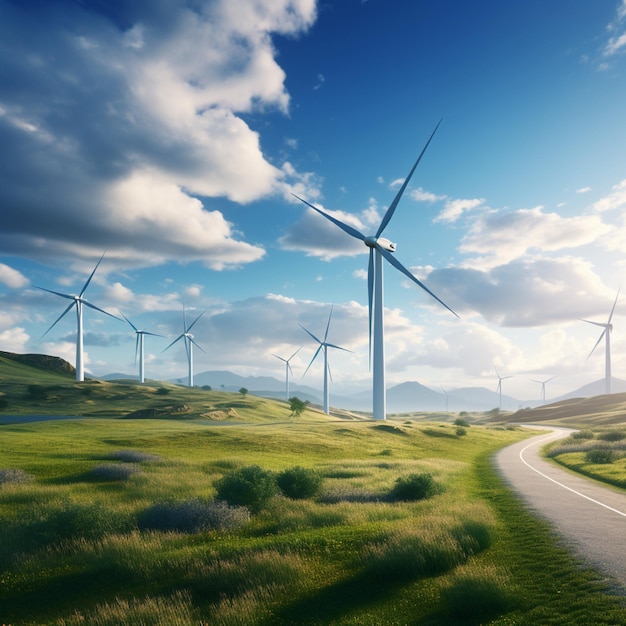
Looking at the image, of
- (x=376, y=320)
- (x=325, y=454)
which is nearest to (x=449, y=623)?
(x=325, y=454)

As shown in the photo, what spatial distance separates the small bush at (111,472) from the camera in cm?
2939

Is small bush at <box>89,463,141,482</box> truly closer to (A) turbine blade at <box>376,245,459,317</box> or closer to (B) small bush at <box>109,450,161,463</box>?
(B) small bush at <box>109,450,161,463</box>

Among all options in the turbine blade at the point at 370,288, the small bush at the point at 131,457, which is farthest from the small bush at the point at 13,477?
the turbine blade at the point at 370,288

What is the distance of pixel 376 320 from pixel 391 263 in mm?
9395

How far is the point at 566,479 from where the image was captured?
35.5 meters

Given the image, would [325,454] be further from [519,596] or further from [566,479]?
[519,596]

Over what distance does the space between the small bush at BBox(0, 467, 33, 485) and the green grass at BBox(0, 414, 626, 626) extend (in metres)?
0.55

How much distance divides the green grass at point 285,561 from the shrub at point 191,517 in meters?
0.09

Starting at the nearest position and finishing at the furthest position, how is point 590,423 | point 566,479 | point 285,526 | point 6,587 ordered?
point 6,587 < point 285,526 < point 566,479 < point 590,423

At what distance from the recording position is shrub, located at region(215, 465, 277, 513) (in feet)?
76.1

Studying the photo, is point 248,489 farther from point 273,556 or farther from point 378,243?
point 378,243

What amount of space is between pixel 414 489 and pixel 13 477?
71.5 feet

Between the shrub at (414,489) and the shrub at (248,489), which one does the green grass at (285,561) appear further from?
the shrub at (248,489)

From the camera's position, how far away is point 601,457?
149 feet
